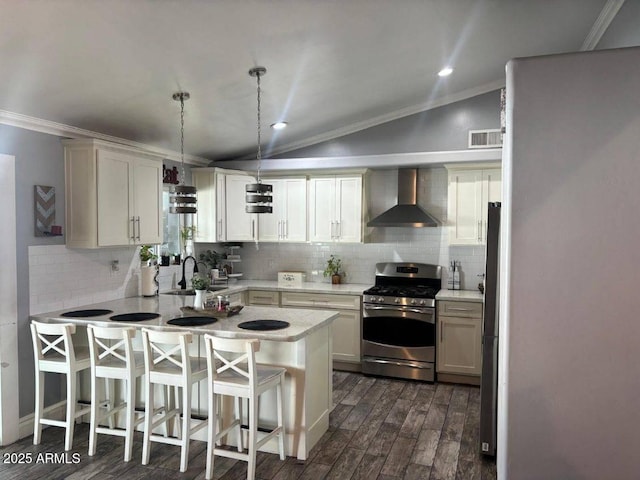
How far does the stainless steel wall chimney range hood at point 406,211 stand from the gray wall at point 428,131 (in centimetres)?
34

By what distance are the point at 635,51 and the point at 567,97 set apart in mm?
231

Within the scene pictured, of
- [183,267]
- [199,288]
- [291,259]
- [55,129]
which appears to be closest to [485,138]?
[291,259]

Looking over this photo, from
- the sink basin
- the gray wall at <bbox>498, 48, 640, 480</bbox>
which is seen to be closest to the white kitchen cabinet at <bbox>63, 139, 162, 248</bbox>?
the sink basin

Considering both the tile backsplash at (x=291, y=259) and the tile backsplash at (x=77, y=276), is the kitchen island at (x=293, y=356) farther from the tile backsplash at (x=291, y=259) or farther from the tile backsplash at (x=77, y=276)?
the tile backsplash at (x=291, y=259)

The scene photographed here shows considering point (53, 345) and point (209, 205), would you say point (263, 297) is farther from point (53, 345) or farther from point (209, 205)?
point (53, 345)

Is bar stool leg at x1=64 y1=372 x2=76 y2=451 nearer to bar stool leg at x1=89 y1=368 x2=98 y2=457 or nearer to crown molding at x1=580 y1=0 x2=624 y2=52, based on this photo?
bar stool leg at x1=89 y1=368 x2=98 y2=457

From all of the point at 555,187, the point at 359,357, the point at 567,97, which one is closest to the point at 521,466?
the point at 555,187

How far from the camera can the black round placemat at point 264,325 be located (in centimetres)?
341

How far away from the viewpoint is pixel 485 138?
5.27m

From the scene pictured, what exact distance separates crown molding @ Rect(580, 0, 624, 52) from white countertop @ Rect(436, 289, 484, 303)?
8.23ft

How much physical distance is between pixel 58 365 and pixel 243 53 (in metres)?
2.63

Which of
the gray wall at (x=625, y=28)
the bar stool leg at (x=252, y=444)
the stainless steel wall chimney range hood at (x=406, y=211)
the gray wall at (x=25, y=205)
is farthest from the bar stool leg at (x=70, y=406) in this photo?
the gray wall at (x=625, y=28)

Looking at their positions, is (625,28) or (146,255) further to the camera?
(146,255)

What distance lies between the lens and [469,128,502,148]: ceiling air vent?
522cm
